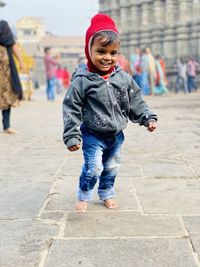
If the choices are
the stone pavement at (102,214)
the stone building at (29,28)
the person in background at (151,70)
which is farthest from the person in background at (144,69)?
the stone building at (29,28)

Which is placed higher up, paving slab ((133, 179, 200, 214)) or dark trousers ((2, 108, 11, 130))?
paving slab ((133, 179, 200, 214))

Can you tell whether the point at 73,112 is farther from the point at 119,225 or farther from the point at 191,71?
the point at 191,71

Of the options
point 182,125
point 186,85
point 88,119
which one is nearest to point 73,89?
point 88,119

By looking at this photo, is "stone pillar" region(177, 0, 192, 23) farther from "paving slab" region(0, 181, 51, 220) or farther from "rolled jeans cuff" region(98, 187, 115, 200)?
"rolled jeans cuff" region(98, 187, 115, 200)

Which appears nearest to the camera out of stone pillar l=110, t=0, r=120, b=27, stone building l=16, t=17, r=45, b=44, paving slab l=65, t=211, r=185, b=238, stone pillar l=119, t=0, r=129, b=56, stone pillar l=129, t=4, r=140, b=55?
paving slab l=65, t=211, r=185, b=238

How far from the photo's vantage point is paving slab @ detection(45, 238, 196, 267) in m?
1.99

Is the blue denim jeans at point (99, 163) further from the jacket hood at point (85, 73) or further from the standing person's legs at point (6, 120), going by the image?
the standing person's legs at point (6, 120)

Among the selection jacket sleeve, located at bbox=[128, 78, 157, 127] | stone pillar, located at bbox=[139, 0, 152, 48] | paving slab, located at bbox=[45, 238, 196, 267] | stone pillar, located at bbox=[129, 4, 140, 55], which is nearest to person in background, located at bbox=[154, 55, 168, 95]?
stone pillar, located at bbox=[139, 0, 152, 48]

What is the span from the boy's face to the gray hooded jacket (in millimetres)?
74

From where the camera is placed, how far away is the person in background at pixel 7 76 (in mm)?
6328

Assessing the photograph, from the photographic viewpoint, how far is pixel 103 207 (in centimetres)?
289

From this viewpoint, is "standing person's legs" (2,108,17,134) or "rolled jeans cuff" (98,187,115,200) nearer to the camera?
"rolled jeans cuff" (98,187,115,200)

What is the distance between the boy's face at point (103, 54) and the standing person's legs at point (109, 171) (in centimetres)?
45

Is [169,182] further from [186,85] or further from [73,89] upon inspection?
[186,85]
